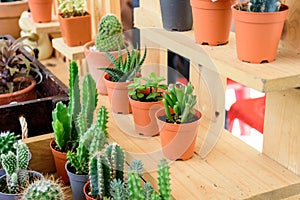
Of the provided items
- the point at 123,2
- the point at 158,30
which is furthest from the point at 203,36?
the point at 123,2

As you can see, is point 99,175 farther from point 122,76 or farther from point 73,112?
point 122,76

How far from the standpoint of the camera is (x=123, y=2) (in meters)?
2.31

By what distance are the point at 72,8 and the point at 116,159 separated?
1.05 m

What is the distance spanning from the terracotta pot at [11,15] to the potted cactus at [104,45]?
1.36m

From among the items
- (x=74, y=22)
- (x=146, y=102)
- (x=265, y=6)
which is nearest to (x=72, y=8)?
(x=74, y=22)

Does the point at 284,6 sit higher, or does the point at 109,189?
the point at 284,6

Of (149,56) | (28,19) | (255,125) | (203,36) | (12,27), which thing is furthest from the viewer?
(12,27)

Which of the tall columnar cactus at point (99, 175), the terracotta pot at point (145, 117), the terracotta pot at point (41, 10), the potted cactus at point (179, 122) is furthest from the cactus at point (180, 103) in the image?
the terracotta pot at point (41, 10)

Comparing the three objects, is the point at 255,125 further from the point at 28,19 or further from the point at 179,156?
the point at 28,19

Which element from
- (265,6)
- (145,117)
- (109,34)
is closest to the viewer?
(265,6)

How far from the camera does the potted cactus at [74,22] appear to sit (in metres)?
2.03

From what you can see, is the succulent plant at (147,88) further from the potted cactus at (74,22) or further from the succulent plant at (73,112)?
the potted cactus at (74,22)

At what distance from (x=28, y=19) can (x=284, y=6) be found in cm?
180

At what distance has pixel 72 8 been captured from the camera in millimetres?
2061
